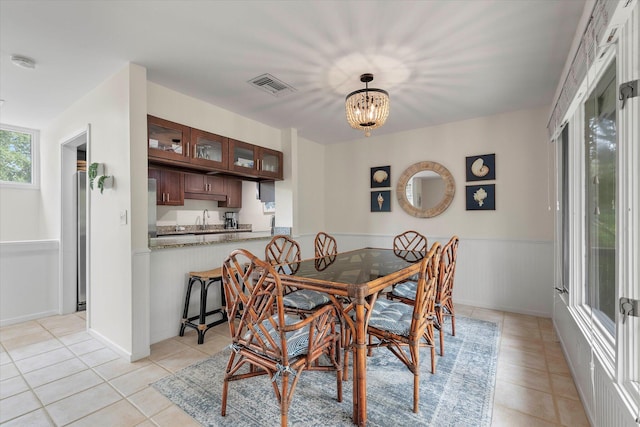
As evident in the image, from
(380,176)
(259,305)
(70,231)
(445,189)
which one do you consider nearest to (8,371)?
(70,231)

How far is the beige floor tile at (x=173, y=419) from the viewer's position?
1.65 meters

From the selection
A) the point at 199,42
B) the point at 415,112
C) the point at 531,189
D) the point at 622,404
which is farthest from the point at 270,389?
the point at 531,189

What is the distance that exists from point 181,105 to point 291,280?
89.9 inches

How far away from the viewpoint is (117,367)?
7.52 ft

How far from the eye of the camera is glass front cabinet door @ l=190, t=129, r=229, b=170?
9.97ft

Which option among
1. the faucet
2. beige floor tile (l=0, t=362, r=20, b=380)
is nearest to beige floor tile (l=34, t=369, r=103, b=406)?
beige floor tile (l=0, t=362, r=20, b=380)

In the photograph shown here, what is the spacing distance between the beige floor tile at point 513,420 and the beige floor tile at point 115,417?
80.3 inches

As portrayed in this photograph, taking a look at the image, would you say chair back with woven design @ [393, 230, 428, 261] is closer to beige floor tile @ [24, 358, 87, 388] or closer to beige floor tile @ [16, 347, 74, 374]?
beige floor tile @ [24, 358, 87, 388]

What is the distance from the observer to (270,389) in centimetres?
197

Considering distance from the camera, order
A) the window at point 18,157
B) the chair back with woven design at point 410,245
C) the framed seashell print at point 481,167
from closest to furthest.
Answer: the chair back with woven design at point 410,245
the framed seashell print at point 481,167
the window at point 18,157

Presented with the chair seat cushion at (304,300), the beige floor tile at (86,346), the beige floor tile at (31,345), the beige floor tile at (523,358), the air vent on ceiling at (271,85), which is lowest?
the beige floor tile at (31,345)

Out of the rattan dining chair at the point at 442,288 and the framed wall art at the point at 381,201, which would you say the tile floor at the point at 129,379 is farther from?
the framed wall art at the point at 381,201

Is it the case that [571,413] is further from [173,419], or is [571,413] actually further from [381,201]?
[381,201]

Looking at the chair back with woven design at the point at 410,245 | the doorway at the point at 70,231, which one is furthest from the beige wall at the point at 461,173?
the doorway at the point at 70,231
